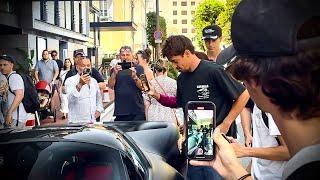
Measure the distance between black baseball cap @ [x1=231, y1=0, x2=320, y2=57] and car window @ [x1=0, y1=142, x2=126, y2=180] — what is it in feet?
6.60

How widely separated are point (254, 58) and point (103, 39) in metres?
54.5

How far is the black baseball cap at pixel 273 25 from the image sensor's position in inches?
40.9

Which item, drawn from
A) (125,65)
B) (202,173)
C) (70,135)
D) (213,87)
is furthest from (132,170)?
(125,65)

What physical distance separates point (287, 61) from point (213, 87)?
272 centimetres

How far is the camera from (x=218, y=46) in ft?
17.1

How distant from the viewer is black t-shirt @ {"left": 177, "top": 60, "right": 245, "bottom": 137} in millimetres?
3732

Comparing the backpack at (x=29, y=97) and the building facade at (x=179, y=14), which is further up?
the building facade at (x=179, y=14)

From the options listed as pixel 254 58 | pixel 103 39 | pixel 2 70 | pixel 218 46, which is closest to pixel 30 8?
pixel 2 70

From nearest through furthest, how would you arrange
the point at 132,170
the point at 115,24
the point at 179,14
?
the point at 132,170, the point at 115,24, the point at 179,14

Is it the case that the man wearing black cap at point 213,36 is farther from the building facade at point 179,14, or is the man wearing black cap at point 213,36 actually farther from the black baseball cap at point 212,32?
the building facade at point 179,14

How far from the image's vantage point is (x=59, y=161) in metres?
3.19

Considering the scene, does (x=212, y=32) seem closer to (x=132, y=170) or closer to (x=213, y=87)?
(x=213, y=87)

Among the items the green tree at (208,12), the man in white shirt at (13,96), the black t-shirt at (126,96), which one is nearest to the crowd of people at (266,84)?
the man in white shirt at (13,96)

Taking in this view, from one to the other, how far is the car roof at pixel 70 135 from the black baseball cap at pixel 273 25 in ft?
7.12
